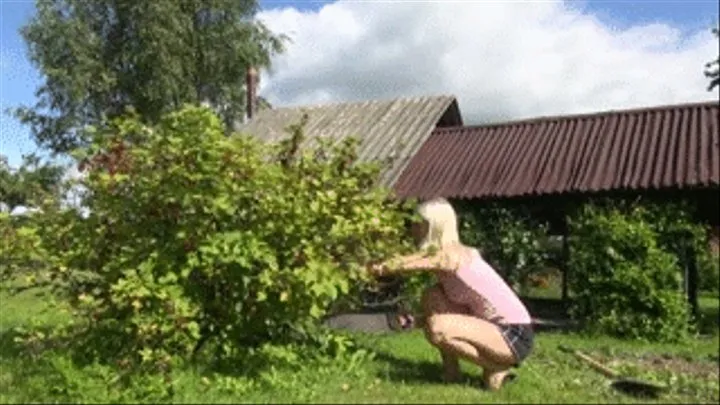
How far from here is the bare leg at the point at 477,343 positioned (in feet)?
23.8

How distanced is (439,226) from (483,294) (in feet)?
2.18

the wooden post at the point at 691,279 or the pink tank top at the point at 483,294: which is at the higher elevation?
the wooden post at the point at 691,279

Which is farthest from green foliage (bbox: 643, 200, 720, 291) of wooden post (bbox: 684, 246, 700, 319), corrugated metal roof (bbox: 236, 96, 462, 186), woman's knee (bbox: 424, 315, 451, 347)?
woman's knee (bbox: 424, 315, 451, 347)

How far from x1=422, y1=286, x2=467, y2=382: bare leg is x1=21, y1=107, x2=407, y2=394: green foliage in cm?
57

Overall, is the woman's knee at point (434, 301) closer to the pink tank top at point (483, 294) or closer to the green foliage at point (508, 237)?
the pink tank top at point (483, 294)

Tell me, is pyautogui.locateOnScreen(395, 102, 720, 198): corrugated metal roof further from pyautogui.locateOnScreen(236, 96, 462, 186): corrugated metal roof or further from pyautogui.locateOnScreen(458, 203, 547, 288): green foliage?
pyautogui.locateOnScreen(236, 96, 462, 186): corrugated metal roof

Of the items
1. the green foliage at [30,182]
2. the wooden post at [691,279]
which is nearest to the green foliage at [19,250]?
the green foliage at [30,182]

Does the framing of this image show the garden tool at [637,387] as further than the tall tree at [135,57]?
No

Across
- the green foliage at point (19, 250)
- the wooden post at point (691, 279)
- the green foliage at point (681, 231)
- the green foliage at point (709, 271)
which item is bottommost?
the green foliage at point (19, 250)

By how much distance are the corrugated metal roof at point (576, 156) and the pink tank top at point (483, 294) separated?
22.9ft

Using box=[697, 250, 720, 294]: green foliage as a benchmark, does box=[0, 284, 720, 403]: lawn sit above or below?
below

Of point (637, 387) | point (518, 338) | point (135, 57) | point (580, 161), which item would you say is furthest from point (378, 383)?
point (135, 57)

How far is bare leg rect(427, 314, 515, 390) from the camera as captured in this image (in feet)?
23.8

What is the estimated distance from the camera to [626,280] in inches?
513
